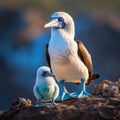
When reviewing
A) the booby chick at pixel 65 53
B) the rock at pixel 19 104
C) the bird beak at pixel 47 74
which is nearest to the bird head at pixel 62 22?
the booby chick at pixel 65 53

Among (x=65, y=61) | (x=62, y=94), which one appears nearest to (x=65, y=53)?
(x=65, y=61)

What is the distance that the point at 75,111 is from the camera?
1.31 meters

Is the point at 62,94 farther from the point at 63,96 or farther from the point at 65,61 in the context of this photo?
the point at 65,61

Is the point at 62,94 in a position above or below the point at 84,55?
below

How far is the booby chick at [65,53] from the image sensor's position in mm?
1438

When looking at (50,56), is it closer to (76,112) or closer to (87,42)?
(76,112)

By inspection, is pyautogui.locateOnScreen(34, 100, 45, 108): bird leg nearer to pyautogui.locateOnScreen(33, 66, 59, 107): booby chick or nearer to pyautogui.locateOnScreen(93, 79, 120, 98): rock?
pyautogui.locateOnScreen(33, 66, 59, 107): booby chick

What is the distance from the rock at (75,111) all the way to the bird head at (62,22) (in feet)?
0.72

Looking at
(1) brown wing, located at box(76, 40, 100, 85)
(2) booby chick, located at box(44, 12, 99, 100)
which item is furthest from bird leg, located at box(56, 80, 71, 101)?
(1) brown wing, located at box(76, 40, 100, 85)

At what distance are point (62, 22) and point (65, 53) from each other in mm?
96

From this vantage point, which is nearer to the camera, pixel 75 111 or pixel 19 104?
pixel 75 111

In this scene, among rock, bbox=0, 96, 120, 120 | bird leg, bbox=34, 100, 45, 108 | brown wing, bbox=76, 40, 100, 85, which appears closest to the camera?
rock, bbox=0, 96, 120, 120

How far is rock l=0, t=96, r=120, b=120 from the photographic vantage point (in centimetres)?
127

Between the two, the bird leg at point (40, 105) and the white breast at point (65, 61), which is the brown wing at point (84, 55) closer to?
the white breast at point (65, 61)
